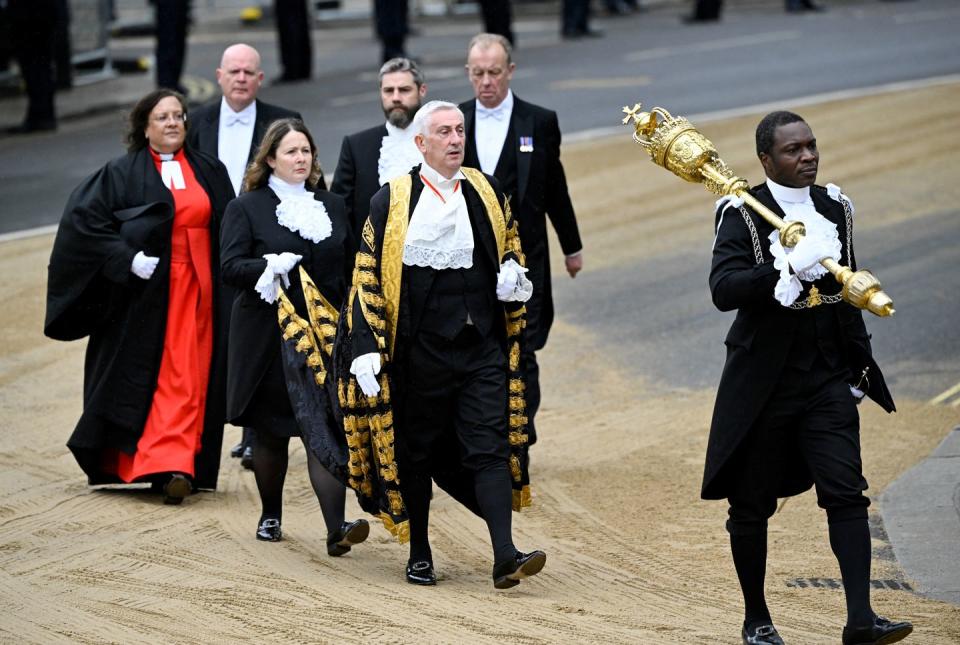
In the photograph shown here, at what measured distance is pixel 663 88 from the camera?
20094 mm

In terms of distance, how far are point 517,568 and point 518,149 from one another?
2.80 m

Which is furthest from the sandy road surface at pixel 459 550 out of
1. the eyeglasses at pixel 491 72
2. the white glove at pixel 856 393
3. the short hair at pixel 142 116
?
the eyeglasses at pixel 491 72

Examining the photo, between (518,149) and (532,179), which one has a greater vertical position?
(518,149)

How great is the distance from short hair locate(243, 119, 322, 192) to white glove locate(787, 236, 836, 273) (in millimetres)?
2804

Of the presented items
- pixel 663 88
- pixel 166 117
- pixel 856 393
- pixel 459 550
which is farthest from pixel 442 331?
pixel 663 88

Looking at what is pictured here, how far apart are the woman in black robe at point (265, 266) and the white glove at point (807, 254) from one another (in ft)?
8.73

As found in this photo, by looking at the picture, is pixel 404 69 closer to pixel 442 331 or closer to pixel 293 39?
pixel 442 331

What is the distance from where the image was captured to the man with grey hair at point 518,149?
29.0 feet

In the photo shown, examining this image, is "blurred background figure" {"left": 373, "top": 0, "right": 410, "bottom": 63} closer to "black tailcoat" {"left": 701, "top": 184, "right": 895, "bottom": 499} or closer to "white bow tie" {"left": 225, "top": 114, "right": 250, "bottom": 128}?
"white bow tie" {"left": 225, "top": 114, "right": 250, "bottom": 128}

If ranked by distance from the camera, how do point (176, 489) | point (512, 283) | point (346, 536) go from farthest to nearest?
point (176, 489), point (346, 536), point (512, 283)

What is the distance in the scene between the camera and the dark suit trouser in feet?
19.9

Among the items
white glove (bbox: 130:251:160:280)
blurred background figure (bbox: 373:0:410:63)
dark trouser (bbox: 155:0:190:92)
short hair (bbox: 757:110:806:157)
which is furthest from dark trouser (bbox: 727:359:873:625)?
blurred background figure (bbox: 373:0:410:63)

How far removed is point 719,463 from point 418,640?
127 centimetres

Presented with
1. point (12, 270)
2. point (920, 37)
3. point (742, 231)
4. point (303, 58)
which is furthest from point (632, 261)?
point (920, 37)
